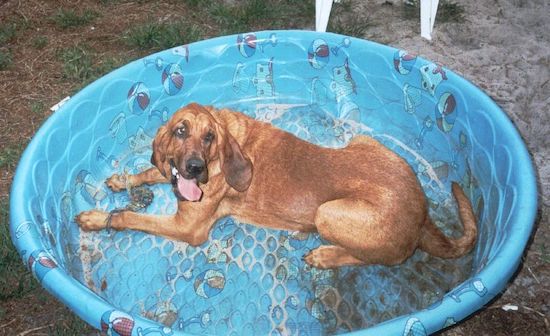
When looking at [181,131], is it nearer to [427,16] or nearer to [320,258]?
[320,258]

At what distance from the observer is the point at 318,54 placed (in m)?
4.73

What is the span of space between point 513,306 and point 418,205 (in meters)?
0.90

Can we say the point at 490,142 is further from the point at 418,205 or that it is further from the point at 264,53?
the point at 264,53

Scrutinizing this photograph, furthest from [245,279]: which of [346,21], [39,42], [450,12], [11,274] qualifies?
[450,12]

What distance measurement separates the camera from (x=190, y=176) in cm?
328

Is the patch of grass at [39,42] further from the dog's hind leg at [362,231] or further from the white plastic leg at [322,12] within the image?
the dog's hind leg at [362,231]

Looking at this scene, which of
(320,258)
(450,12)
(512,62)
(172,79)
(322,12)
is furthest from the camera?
(450,12)

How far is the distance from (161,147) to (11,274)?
4.15 feet

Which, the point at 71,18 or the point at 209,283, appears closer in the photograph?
the point at 209,283

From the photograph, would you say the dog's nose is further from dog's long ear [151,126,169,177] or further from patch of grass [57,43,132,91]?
patch of grass [57,43,132,91]

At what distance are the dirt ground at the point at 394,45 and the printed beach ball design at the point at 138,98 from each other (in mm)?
874

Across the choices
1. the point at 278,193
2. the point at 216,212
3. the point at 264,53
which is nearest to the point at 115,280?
the point at 216,212

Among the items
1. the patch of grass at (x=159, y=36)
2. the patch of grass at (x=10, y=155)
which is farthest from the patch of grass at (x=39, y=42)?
the patch of grass at (x=10, y=155)

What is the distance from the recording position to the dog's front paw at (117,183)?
419 cm
